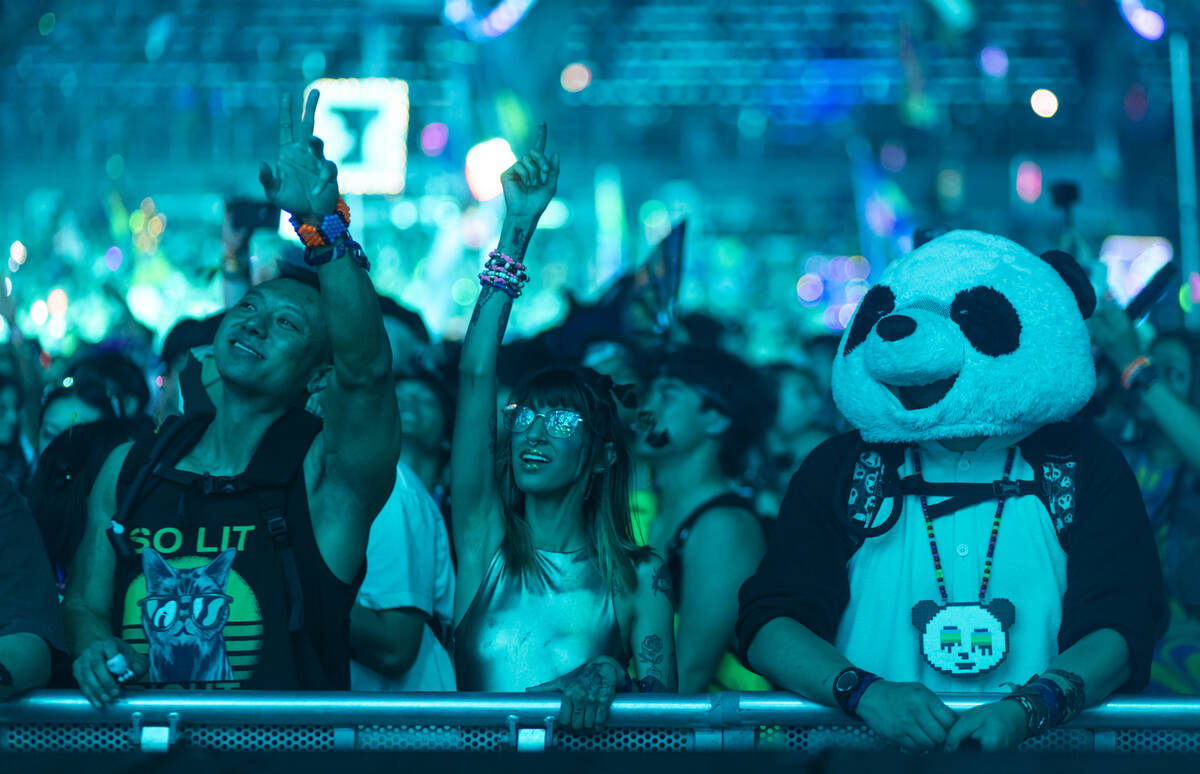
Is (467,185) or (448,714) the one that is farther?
(467,185)

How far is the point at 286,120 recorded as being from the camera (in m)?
2.82

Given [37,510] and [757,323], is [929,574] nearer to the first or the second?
[37,510]

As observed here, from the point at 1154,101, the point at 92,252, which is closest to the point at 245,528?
the point at 92,252

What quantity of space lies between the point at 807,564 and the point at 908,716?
0.43 meters

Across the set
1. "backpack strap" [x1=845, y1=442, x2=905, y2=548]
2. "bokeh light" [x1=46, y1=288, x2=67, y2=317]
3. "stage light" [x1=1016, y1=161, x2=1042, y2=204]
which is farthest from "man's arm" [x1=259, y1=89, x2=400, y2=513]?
"stage light" [x1=1016, y1=161, x2=1042, y2=204]

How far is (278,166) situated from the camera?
8.89 feet

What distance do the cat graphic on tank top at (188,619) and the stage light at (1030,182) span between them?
684 inches

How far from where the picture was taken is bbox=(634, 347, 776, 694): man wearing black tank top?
11.8ft

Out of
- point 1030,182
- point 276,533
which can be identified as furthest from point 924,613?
point 1030,182

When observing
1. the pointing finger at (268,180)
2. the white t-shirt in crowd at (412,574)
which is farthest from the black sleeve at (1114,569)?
the pointing finger at (268,180)

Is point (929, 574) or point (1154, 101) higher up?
point (1154, 101)

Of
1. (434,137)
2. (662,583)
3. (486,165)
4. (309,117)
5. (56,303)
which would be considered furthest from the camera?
(434,137)

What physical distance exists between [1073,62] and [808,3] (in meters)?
5.07

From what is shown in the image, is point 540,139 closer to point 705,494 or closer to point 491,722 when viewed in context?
point 705,494
